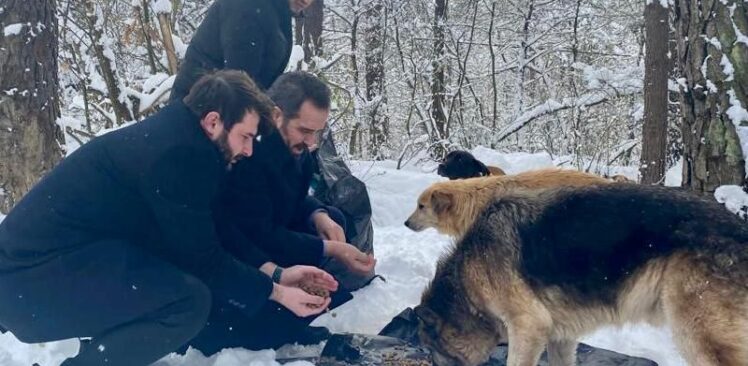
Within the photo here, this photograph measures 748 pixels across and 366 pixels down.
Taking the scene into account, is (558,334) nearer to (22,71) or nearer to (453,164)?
(453,164)

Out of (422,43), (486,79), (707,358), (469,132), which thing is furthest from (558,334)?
(486,79)

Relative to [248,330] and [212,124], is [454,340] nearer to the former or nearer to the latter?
[248,330]

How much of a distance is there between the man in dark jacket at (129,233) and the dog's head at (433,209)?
1.71 m

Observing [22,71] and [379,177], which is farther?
[379,177]

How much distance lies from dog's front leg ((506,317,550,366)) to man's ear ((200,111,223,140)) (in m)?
1.63

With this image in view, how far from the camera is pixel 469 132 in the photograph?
1383cm

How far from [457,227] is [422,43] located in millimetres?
11274

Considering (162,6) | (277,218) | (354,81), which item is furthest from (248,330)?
(354,81)

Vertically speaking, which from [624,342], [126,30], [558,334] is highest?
[126,30]

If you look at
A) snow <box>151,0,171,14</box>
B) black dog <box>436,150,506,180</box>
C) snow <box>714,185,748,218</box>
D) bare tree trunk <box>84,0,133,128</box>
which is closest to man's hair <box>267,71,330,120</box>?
snow <box>714,185,748,218</box>

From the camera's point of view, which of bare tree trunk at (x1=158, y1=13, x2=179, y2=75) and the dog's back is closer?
the dog's back

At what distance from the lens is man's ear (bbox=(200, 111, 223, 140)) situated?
2.82 m

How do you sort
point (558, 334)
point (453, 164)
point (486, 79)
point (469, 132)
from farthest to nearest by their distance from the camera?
point (486, 79) < point (469, 132) < point (453, 164) < point (558, 334)

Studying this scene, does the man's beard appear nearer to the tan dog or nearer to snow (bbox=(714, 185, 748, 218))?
the tan dog
